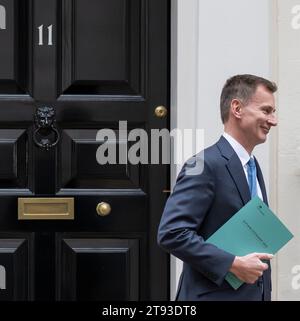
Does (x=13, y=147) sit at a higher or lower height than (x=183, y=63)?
lower

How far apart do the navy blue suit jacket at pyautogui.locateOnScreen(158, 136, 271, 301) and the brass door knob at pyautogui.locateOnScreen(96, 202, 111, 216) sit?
53.8 inches

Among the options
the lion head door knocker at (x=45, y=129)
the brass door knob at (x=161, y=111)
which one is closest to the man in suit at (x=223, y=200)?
the brass door knob at (x=161, y=111)

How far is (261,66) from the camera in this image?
170 inches

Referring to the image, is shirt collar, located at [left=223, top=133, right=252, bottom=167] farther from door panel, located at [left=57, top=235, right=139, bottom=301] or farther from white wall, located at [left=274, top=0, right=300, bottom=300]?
door panel, located at [left=57, top=235, right=139, bottom=301]

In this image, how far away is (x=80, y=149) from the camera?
4508 mm

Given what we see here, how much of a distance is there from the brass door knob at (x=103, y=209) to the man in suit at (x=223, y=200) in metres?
1.34

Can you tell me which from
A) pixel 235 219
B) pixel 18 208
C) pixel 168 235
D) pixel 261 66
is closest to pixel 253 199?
pixel 235 219

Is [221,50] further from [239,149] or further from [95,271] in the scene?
[95,271]

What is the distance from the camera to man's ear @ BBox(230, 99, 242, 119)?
125 inches

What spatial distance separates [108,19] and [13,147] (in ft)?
2.95

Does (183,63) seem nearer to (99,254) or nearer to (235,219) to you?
(99,254)

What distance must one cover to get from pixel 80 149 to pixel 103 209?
363 millimetres

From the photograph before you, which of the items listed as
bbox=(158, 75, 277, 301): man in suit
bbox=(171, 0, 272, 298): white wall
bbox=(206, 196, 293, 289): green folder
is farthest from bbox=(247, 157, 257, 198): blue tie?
bbox=(171, 0, 272, 298): white wall
